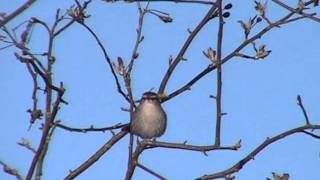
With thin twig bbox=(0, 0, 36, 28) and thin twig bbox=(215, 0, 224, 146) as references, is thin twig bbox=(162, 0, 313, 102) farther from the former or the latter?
thin twig bbox=(0, 0, 36, 28)

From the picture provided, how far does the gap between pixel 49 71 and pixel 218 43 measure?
805 mm

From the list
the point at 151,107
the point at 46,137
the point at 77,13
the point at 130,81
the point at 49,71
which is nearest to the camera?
the point at 46,137

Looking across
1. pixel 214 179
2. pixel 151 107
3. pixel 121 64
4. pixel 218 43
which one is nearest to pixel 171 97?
pixel 121 64

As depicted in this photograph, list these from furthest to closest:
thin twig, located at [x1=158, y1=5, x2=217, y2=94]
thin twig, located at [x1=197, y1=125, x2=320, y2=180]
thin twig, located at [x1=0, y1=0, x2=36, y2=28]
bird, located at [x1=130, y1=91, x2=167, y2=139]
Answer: bird, located at [x1=130, y1=91, x2=167, y2=139], thin twig, located at [x1=158, y1=5, x2=217, y2=94], thin twig, located at [x1=197, y1=125, x2=320, y2=180], thin twig, located at [x1=0, y1=0, x2=36, y2=28]

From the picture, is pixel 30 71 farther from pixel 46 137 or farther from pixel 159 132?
pixel 159 132

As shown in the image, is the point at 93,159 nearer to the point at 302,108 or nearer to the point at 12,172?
the point at 12,172

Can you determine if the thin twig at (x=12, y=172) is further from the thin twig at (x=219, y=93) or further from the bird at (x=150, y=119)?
the bird at (x=150, y=119)

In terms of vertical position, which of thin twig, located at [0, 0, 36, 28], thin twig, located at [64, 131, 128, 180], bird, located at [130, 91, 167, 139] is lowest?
thin twig, located at [0, 0, 36, 28]

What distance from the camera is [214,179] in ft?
8.73

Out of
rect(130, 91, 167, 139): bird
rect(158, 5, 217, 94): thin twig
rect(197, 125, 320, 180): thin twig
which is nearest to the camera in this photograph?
rect(197, 125, 320, 180): thin twig

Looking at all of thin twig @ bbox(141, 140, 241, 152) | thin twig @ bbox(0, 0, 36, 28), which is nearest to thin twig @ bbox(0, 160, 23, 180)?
thin twig @ bbox(141, 140, 241, 152)

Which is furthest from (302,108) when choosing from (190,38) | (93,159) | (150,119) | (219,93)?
(150,119)

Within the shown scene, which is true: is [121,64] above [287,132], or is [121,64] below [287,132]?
above

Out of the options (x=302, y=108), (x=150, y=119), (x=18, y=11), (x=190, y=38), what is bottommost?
(x=18, y=11)
